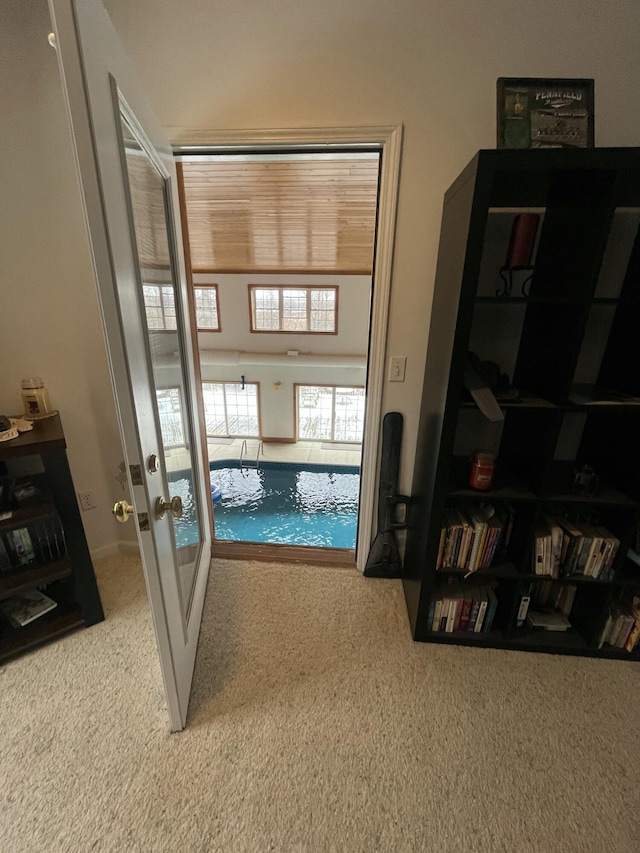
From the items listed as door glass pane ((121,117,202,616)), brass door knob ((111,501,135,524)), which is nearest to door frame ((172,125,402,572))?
door glass pane ((121,117,202,616))

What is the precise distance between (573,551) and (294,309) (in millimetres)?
6048

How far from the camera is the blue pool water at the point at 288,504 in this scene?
3912mm

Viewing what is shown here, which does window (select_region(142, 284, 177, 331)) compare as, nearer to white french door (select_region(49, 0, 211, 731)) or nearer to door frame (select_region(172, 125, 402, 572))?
white french door (select_region(49, 0, 211, 731))

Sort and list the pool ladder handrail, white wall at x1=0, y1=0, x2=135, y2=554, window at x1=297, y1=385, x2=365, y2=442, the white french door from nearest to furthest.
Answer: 1. the white french door
2. white wall at x1=0, y1=0, x2=135, y2=554
3. the pool ladder handrail
4. window at x1=297, y1=385, x2=365, y2=442

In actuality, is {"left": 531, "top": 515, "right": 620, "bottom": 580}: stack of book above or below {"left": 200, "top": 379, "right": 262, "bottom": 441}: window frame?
above

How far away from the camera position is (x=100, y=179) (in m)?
0.67

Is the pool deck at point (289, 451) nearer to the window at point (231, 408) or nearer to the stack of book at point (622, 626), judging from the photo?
the window at point (231, 408)

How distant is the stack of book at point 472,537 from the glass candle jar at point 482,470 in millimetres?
180

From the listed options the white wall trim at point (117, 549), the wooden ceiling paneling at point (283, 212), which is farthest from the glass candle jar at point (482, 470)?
the white wall trim at point (117, 549)

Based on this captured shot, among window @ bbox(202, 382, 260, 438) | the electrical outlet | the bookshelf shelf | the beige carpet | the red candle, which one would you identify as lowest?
window @ bbox(202, 382, 260, 438)

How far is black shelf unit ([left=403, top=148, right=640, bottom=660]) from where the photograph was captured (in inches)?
42.4

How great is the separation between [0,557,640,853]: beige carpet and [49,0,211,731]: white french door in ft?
0.60

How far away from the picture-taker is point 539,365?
135 cm

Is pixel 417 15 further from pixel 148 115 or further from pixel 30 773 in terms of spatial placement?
pixel 30 773
